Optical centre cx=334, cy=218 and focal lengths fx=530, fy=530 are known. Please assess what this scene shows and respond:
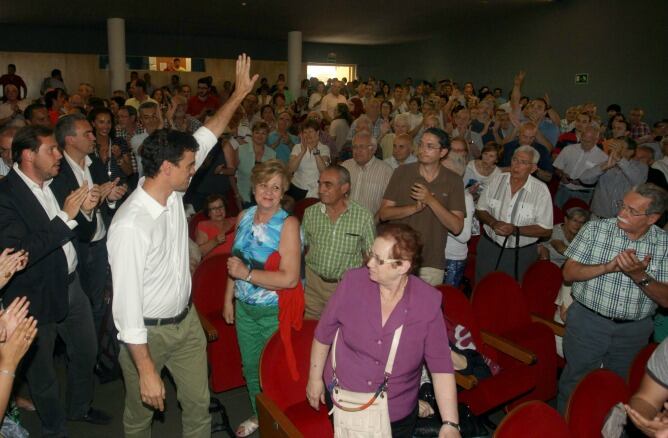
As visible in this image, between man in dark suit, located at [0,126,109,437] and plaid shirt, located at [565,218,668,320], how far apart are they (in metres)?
2.71

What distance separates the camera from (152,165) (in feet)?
7.63

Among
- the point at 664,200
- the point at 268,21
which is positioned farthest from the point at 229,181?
the point at 268,21

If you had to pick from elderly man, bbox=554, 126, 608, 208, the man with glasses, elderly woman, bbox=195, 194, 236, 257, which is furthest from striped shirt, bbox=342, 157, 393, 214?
the man with glasses

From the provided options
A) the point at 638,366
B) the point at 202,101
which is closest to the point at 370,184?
the point at 638,366

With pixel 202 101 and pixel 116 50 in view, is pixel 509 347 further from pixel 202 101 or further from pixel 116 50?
pixel 116 50

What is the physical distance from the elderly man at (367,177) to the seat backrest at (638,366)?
2.50 m

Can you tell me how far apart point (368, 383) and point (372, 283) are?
41cm

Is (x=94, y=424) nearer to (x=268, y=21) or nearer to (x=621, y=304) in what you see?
(x=621, y=304)

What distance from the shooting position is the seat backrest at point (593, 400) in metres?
2.24

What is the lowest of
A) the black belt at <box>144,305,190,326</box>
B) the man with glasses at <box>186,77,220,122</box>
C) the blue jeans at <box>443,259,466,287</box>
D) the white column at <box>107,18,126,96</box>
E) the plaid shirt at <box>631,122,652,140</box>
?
the blue jeans at <box>443,259,466,287</box>

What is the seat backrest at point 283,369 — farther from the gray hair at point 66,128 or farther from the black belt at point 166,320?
the gray hair at point 66,128

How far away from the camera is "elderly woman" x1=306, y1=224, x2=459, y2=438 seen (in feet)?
6.97

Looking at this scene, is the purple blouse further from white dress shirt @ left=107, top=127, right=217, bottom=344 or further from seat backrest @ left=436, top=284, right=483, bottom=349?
seat backrest @ left=436, top=284, right=483, bottom=349

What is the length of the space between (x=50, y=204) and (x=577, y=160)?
5.80m
